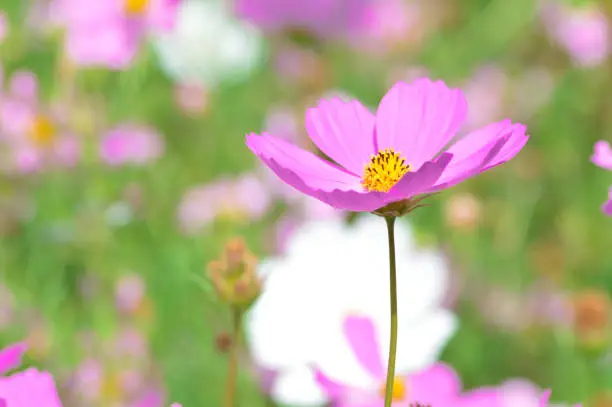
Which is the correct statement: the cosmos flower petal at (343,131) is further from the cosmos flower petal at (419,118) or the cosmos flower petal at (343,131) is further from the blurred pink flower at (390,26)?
the blurred pink flower at (390,26)

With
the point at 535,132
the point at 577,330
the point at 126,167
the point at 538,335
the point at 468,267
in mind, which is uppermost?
the point at 535,132

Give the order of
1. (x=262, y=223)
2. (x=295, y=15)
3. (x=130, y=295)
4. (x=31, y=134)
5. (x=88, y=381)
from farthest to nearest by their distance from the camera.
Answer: (x=295, y=15), (x=262, y=223), (x=31, y=134), (x=130, y=295), (x=88, y=381)

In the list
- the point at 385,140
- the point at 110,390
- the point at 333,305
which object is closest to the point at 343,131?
the point at 385,140

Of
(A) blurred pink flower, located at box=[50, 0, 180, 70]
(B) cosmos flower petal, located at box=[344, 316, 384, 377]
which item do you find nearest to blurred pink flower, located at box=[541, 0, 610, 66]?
(A) blurred pink flower, located at box=[50, 0, 180, 70]

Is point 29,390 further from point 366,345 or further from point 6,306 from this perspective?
point 6,306

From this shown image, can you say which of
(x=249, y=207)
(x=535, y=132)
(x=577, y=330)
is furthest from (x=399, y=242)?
(x=535, y=132)

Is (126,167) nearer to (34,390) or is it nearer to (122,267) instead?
(122,267)
